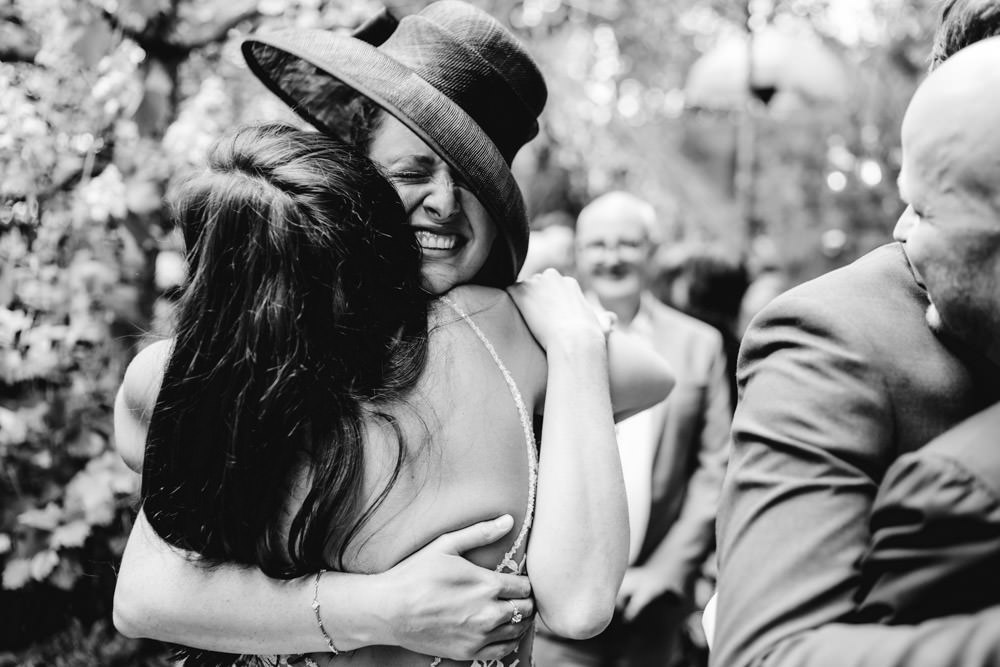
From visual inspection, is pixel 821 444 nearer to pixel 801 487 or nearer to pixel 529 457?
pixel 801 487

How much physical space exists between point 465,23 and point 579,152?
14.9 feet

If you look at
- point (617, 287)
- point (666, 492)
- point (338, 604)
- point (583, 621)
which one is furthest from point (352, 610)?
point (617, 287)

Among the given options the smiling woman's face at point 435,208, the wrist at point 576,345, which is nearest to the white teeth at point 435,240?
the smiling woman's face at point 435,208

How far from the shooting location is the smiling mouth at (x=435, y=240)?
1.56m

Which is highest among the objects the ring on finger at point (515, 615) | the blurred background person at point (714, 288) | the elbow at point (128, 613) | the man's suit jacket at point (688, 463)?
the ring on finger at point (515, 615)

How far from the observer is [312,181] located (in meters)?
1.39

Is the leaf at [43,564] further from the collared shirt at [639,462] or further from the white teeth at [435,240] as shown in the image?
the collared shirt at [639,462]

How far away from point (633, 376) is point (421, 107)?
2.11 ft

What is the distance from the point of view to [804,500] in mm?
990

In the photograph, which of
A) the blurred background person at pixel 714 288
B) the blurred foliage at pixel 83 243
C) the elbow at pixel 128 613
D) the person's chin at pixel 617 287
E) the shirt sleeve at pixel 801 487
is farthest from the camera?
the blurred background person at pixel 714 288

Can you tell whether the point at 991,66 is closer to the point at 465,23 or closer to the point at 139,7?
the point at 465,23

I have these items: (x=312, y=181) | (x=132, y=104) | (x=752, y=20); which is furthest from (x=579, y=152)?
(x=312, y=181)

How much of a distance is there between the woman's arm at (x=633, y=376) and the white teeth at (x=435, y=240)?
37 cm

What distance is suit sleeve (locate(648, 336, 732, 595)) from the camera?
3.07m
